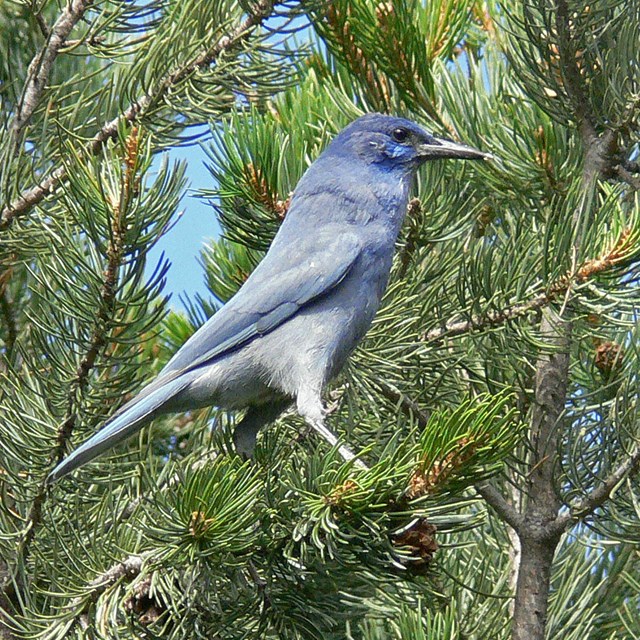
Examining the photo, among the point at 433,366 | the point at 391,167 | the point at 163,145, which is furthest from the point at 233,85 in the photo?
the point at 433,366

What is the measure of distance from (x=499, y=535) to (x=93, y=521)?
120cm

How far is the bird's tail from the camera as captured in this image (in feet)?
6.78

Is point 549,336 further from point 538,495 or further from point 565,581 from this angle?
point 565,581

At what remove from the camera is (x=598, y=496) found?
220cm

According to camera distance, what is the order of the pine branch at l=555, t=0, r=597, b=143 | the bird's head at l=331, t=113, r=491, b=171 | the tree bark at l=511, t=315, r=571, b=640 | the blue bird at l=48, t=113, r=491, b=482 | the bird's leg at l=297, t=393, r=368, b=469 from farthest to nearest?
the bird's head at l=331, t=113, r=491, b=171 < the blue bird at l=48, t=113, r=491, b=482 < the bird's leg at l=297, t=393, r=368, b=469 < the pine branch at l=555, t=0, r=597, b=143 < the tree bark at l=511, t=315, r=571, b=640

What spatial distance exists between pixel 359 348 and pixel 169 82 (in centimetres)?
80

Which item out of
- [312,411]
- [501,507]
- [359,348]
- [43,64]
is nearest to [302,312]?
[359,348]

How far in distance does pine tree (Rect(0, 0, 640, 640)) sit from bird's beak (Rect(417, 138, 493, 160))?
1.6 inches

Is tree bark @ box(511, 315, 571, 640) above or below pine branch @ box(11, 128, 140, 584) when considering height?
below

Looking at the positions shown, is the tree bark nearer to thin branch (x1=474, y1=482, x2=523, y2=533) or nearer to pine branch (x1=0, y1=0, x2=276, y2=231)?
thin branch (x1=474, y1=482, x2=523, y2=533)

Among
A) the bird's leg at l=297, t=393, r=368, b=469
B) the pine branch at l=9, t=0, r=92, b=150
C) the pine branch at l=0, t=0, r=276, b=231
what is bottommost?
the bird's leg at l=297, t=393, r=368, b=469

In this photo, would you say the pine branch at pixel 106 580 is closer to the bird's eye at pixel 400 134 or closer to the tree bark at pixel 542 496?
the tree bark at pixel 542 496

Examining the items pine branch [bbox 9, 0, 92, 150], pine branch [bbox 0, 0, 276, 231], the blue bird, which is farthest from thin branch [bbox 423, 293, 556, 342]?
pine branch [bbox 9, 0, 92, 150]

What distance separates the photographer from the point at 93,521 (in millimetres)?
2059
